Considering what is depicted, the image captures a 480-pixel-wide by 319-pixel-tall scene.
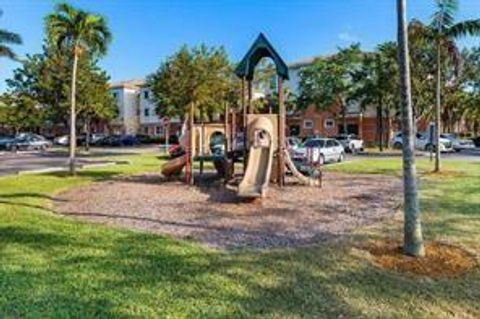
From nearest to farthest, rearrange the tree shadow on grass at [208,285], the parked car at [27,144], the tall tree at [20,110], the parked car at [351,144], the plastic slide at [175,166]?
the tree shadow on grass at [208,285] → the plastic slide at [175,166] → the parked car at [351,144] → the parked car at [27,144] → the tall tree at [20,110]

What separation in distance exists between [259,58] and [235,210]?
797 cm

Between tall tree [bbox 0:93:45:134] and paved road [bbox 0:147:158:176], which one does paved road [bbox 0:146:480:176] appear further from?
tall tree [bbox 0:93:45:134]

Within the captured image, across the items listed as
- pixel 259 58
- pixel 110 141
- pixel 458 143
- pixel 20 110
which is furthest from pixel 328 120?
pixel 259 58

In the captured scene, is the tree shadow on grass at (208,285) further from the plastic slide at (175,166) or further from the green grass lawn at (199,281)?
the plastic slide at (175,166)

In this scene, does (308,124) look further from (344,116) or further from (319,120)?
(344,116)

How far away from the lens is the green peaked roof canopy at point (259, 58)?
17484 mm

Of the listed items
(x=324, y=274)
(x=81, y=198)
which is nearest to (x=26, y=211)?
(x=81, y=198)

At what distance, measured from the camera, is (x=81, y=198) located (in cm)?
1420

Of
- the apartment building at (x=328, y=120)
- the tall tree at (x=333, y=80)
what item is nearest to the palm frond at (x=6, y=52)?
the tall tree at (x=333, y=80)

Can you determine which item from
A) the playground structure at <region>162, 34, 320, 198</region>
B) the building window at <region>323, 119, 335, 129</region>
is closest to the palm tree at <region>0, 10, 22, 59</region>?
the playground structure at <region>162, 34, 320, 198</region>

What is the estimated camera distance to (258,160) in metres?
15.8

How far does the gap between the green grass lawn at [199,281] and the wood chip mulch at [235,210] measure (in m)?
0.73

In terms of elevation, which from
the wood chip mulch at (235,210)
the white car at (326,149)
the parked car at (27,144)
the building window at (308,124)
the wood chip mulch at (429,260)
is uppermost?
the building window at (308,124)

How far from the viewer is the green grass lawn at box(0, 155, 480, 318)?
5738 mm
